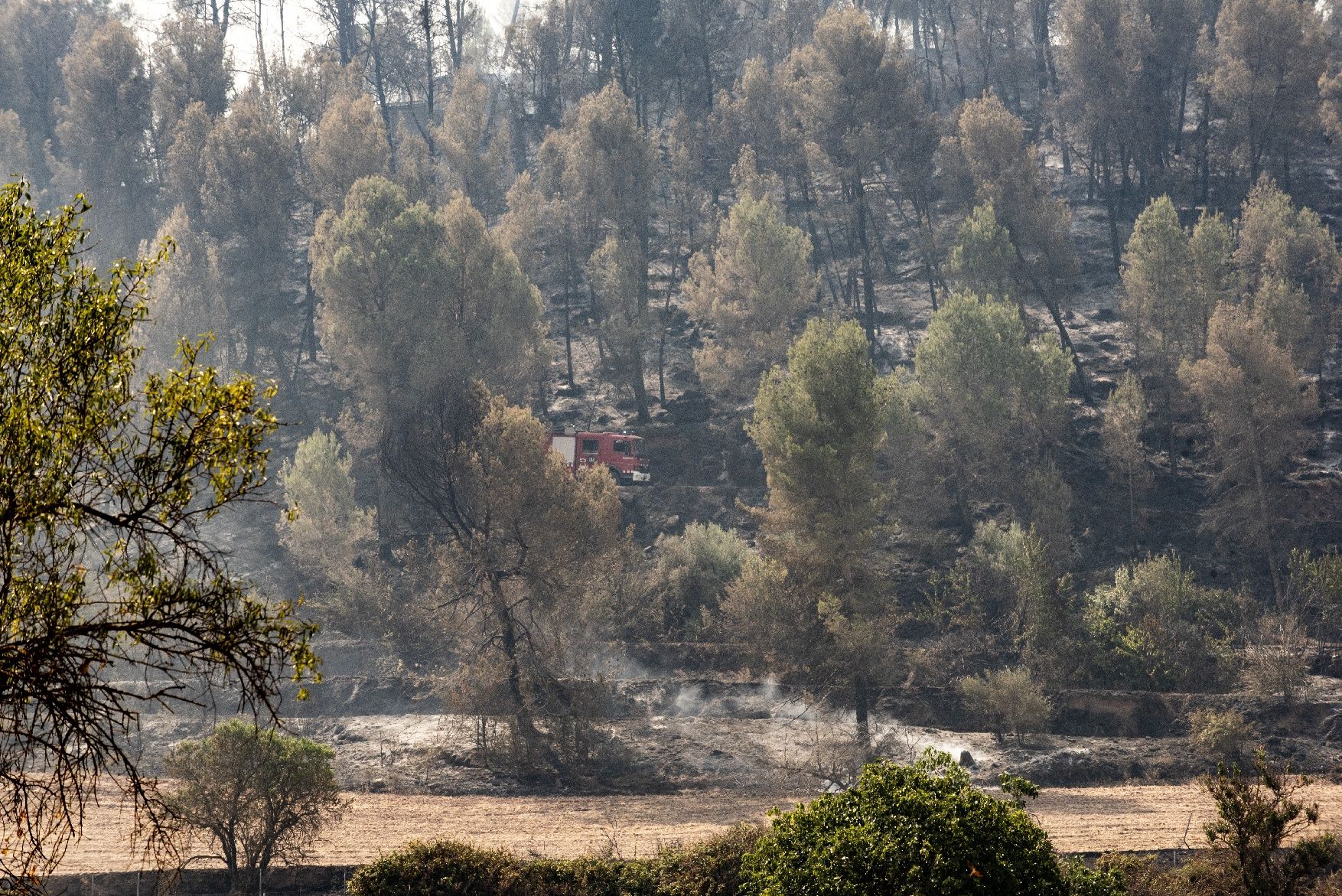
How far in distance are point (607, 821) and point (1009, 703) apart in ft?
44.2

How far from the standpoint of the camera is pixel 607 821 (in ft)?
90.9

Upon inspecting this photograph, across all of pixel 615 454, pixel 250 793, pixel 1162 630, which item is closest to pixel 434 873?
pixel 250 793

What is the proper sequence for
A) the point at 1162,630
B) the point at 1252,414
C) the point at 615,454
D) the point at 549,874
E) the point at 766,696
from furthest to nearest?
1. the point at 615,454
2. the point at 1252,414
3. the point at 766,696
4. the point at 1162,630
5. the point at 549,874

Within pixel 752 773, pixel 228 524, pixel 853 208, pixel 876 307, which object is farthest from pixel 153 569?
pixel 853 208

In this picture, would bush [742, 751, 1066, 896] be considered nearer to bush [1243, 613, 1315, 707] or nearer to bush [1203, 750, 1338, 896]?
bush [1203, 750, 1338, 896]

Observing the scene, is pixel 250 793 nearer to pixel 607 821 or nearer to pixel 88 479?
pixel 607 821

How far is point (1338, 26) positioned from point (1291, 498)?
139 feet

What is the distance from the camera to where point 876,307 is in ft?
207

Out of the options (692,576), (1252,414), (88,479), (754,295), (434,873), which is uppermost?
(754,295)

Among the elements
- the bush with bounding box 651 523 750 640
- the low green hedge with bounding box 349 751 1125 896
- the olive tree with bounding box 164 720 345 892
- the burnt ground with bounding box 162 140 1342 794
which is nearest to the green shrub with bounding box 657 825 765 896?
the low green hedge with bounding box 349 751 1125 896

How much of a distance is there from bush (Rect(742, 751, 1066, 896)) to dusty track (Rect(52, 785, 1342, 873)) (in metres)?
10.2

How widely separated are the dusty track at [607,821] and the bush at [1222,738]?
2.53 m

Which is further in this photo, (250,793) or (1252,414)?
(1252,414)

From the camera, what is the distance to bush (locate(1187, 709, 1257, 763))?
32.2m
